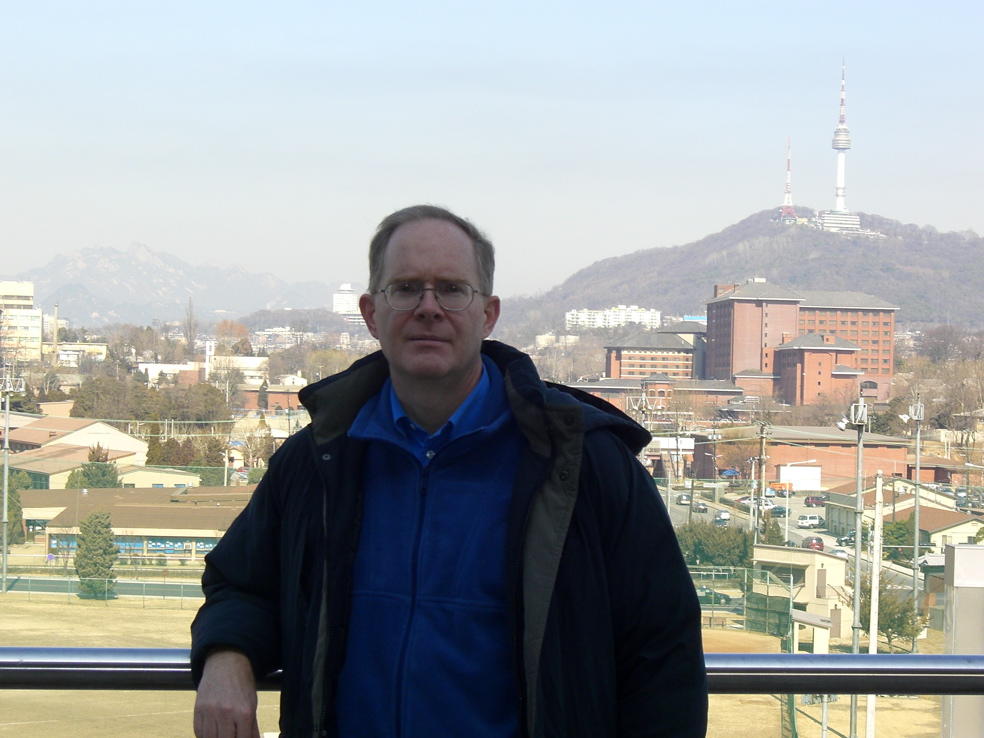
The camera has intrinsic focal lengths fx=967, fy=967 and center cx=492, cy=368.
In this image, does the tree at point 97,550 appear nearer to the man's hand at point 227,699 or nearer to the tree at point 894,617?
the tree at point 894,617

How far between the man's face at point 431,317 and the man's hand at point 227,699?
35 cm

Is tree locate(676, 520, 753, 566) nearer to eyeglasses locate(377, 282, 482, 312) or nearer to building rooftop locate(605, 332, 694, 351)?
eyeglasses locate(377, 282, 482, 312)

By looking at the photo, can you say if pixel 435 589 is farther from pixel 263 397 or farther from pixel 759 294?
pixel 759 294

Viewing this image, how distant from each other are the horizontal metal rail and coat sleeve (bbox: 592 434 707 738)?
0.80ft

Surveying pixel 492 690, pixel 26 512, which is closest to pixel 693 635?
pixel 492 690

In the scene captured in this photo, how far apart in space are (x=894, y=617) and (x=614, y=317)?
300ft

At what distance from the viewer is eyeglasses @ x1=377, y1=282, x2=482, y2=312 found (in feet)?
3.46

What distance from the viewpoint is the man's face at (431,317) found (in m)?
1.05

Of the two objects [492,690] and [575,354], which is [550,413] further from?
[575,354]

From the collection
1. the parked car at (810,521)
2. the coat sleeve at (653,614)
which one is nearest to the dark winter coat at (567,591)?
the coat sleeve at (653,614)

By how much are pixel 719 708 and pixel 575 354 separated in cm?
6070

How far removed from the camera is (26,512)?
45.0ft

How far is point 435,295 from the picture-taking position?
1.06m

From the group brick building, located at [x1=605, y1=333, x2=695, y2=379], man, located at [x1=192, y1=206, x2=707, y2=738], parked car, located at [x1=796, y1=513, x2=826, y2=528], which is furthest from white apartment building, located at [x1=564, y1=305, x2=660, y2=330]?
man, located at [x1=192, y1=206, x2=707, y2=738]
